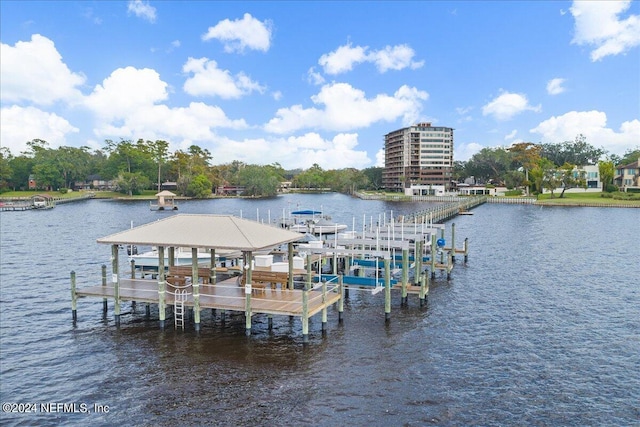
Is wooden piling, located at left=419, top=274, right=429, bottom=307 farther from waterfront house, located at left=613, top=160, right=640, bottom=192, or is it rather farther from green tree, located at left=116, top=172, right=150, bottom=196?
green tree, located at left=116, top=172, right=150, bottom=196

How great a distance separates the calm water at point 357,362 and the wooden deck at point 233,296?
173 cm

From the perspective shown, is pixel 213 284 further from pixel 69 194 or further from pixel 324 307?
pixel 69 194

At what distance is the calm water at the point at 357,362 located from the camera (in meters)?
18.8

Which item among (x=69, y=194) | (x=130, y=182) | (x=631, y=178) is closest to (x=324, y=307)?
(x=631, y=178)

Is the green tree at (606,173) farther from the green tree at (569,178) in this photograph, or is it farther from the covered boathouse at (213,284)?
the covered boathouse at (213,284)

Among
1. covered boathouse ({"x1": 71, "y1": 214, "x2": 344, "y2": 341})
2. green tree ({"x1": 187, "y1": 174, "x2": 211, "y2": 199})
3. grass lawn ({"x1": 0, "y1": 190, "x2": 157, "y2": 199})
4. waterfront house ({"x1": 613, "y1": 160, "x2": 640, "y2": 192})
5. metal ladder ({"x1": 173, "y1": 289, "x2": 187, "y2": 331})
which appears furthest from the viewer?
green tree ({"x1": 187, "y1": 174, "x2": 211, "y2": 199})

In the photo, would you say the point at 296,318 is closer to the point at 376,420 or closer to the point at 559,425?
the point at 376,420

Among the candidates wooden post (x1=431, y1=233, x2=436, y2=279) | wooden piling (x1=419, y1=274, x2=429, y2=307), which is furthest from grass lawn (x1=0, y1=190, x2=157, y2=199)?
wooden piling (x1=419, y1=274, x2=429, y2=307)

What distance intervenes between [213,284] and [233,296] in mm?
3597

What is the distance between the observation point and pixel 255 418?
18.1m

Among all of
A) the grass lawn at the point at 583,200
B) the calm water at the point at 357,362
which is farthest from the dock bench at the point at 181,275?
the grass lawn at the point at 583,200

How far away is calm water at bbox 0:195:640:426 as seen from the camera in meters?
18.8

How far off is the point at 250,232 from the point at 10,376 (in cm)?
1266

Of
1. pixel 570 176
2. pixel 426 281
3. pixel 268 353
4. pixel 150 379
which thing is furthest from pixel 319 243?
pixel 570 176
